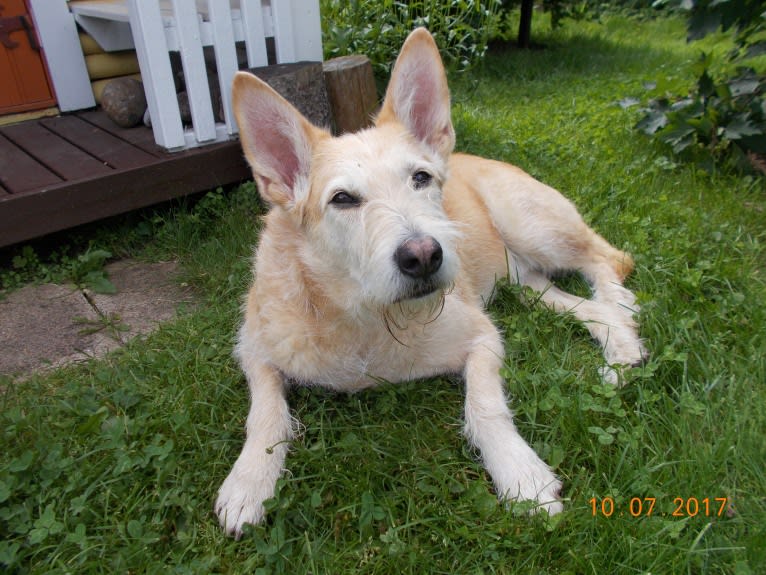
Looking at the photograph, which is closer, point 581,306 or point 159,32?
point 581,306

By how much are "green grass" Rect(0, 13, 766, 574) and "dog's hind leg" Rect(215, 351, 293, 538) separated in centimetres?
6

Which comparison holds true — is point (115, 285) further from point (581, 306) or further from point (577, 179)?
point (577, 179)

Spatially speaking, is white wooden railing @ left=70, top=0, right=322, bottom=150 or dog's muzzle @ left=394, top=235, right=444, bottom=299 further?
white wooden railing @ left=70, top=0, right=322, bottom=150

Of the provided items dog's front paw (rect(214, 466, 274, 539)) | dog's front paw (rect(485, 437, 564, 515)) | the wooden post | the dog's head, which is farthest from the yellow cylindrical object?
dog's front paw (rect(485, 437, 564, 515))

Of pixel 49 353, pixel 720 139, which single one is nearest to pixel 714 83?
pixel 720 139

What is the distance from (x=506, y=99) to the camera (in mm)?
7340

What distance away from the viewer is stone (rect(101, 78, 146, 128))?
5.20 metres

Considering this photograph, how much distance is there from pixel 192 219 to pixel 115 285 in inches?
30.8

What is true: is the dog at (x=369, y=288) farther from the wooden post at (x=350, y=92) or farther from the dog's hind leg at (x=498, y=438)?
the wooden post at (x=350, y=92)

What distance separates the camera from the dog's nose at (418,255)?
2.09 metres

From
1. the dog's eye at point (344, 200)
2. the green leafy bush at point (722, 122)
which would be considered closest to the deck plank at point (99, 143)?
the dog's eye at point (344, 200)

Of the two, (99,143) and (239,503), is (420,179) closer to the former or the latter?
(239,503)

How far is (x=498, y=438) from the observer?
7.55 feet
